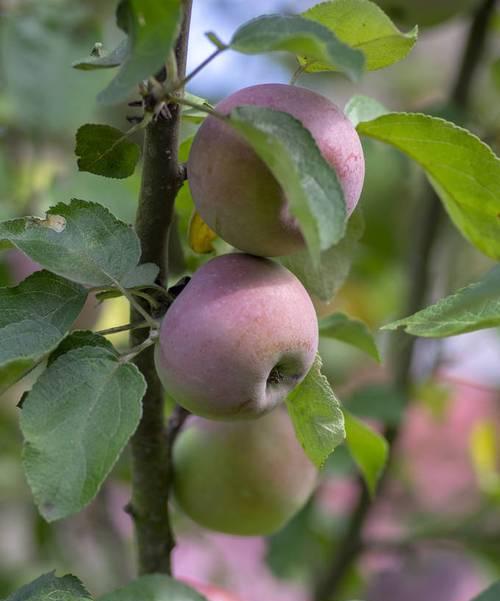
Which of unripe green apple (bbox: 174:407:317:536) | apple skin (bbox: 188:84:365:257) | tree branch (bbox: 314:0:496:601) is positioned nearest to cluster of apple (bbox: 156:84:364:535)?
apple skin (bbox: 188:84:365:257)

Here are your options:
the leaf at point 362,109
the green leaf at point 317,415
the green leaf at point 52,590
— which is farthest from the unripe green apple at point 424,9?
the green leaf at point 52,590

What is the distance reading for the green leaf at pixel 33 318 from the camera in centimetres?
54

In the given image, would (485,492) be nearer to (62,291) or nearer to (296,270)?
(296,270)

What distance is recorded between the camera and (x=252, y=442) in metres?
0.83

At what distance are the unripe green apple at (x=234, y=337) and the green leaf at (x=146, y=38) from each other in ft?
0.42

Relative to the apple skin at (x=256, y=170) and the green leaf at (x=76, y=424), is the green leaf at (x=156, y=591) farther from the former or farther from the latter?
the apple skin at (x=256, y=170)

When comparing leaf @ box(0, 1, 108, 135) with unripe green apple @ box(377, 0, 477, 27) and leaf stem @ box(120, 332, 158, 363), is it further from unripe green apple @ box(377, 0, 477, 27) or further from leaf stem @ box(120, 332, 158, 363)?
leaf stem @ box(120, 332, 158, 363)

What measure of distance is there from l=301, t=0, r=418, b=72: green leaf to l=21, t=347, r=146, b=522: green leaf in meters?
0.25

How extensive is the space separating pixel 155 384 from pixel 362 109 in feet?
0.85

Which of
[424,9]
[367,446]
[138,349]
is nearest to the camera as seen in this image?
[138,349]

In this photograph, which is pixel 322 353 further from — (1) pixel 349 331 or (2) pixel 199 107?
(2) pixel 199 107

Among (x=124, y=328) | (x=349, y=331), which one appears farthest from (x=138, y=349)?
(x=349, y=331)

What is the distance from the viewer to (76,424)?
53 cm

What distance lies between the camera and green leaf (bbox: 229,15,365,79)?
0.47m
